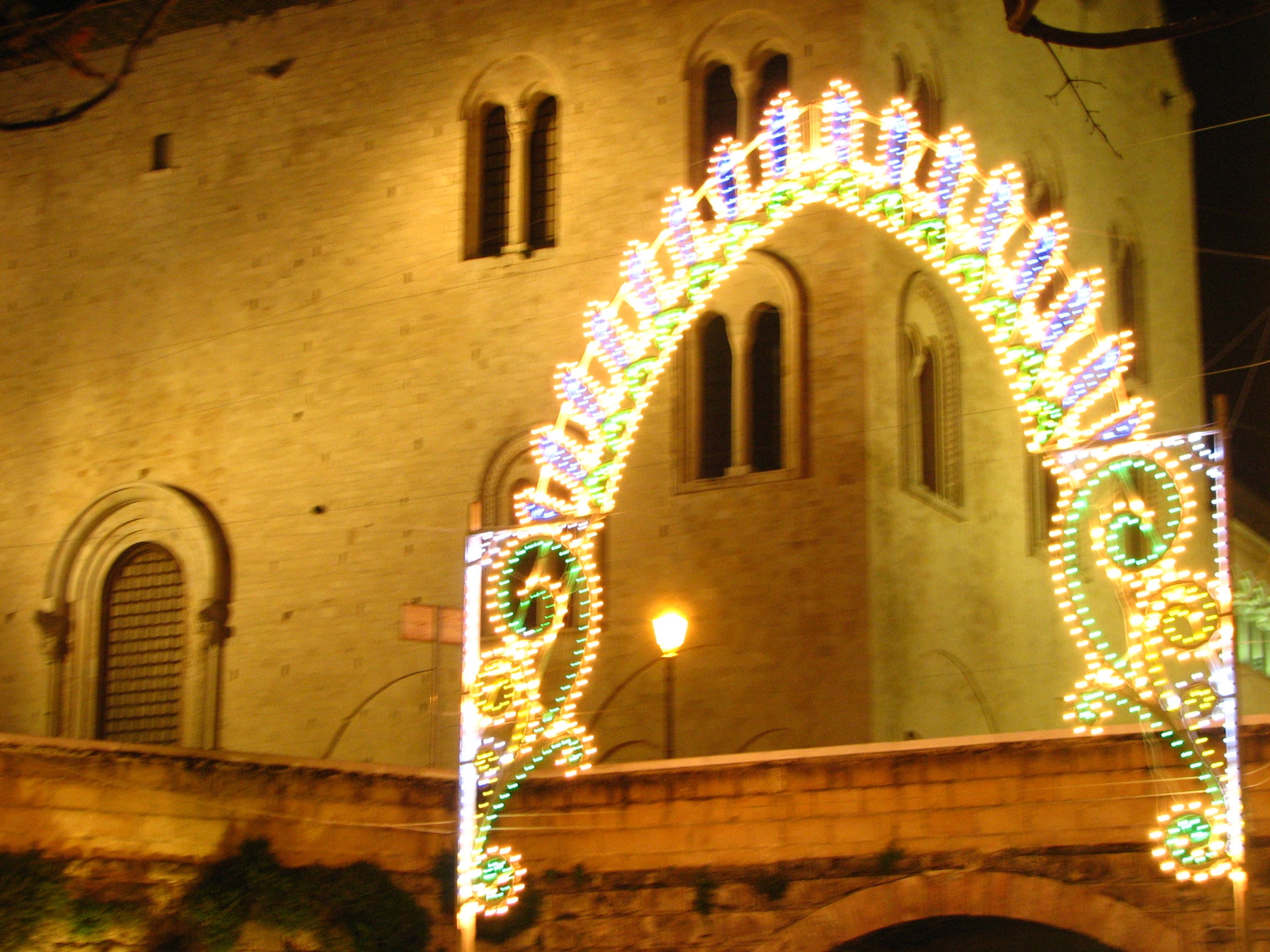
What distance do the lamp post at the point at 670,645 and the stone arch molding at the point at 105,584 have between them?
5980mm

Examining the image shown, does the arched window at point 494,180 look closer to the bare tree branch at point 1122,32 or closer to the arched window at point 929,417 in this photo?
the arched window at point 929,417

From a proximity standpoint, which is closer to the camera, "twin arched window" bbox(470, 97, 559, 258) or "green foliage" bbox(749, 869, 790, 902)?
"green foliage" bbox(749, 869, 790, 902)

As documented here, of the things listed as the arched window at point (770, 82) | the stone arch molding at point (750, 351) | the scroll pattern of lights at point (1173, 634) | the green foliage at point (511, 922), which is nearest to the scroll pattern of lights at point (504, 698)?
the green foliage at point (511, 922)

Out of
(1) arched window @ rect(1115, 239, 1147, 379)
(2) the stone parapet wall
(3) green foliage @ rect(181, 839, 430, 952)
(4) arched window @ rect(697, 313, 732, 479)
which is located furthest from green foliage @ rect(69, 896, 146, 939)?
(1) arched window @ rect(1115, 239, 1147, 379)

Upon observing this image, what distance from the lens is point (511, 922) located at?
15.4m

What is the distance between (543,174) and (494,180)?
73 cm

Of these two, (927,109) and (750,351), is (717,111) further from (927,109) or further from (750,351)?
(750,351)

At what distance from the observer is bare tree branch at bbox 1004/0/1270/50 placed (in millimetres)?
10938

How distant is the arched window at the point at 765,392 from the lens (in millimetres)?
20375

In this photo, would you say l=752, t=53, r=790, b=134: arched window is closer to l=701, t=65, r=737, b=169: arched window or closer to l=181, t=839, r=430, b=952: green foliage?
l=701, t=65, r=737, b=169: arched window

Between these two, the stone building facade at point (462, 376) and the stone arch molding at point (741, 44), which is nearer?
the stone building facade at point (462, 376)

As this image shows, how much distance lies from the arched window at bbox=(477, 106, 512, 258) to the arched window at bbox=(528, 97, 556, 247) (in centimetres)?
35

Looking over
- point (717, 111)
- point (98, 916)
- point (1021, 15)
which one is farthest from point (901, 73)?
point (98, 916)

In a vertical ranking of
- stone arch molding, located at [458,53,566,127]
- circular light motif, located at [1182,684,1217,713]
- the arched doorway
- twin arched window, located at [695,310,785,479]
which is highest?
stone arch molding, located at [458,53,566,127]
